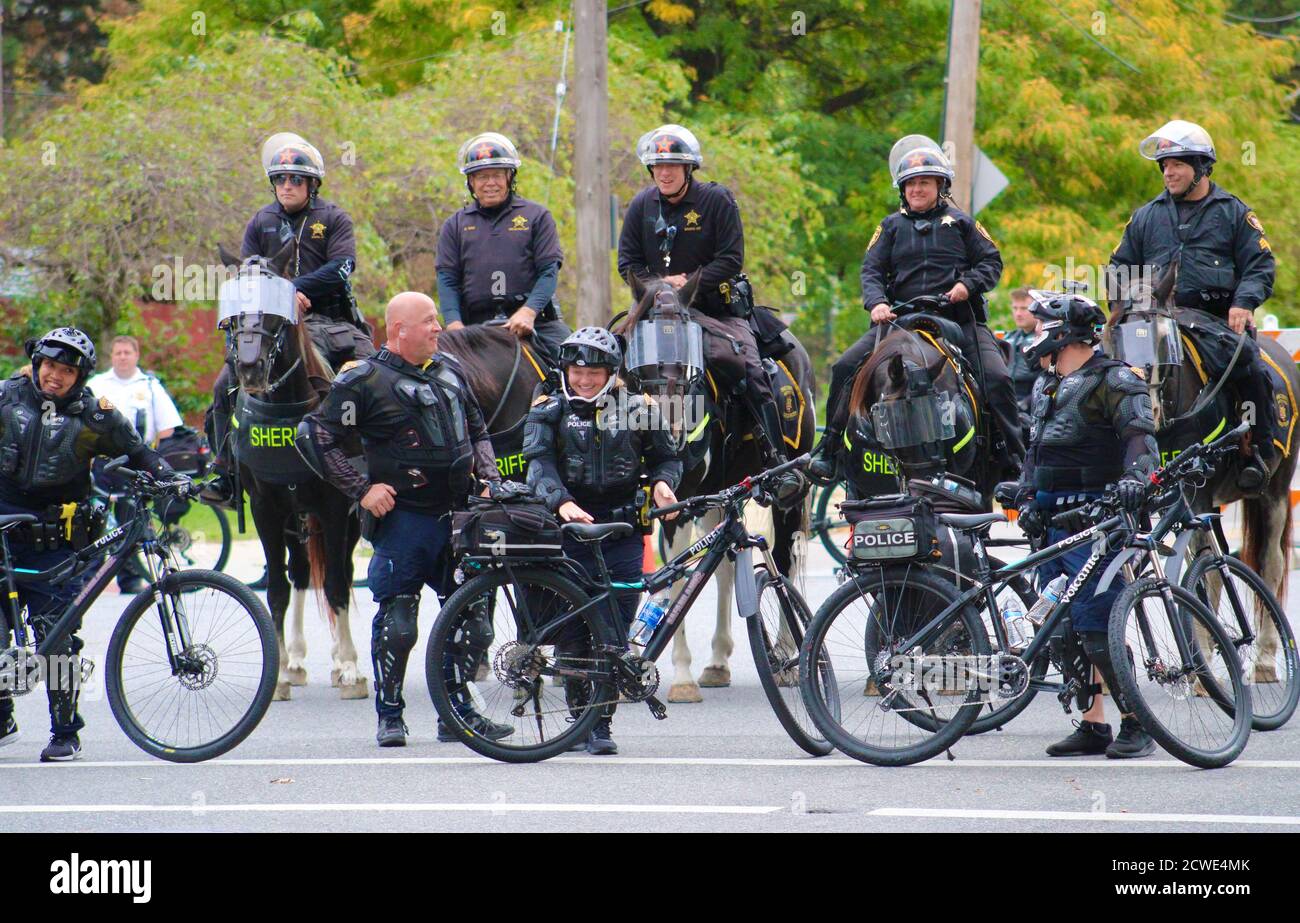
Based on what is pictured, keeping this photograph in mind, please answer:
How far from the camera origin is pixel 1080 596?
7.54 m

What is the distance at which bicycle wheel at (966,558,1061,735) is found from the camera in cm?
745

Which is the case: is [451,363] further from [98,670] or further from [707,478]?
[98,670]

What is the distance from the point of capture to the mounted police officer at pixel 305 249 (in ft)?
33.2

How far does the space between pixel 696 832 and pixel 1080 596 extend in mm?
2096

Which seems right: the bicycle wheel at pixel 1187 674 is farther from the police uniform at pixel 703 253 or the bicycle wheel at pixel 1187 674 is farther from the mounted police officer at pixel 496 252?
the mounted police officer at pixel 496 252

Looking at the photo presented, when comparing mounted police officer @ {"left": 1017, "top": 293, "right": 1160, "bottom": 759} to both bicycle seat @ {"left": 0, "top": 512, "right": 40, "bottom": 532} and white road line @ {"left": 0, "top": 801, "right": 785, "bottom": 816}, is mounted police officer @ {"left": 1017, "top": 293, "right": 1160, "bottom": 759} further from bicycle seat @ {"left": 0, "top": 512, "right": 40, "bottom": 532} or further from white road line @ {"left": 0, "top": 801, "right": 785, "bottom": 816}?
bicycle seat @ {"left": 0, "top": 512, "right": 40, "bottom": 532}

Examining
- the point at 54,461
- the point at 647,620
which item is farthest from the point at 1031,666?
the point at 54,461

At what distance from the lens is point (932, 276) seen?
390 inches

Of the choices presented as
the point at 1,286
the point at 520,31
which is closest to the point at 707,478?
the point at 1,286

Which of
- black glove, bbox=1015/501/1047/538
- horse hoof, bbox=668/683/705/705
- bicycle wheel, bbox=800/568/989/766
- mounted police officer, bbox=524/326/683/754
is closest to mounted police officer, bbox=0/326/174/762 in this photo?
mounted police officer, bbox=524/326/683/754

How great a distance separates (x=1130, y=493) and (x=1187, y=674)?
0.76m

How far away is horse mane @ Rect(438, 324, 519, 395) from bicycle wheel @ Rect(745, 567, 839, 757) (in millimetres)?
2370

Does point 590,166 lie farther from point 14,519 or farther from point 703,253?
point 14,519

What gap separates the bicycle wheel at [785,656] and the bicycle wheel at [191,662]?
2.10m
